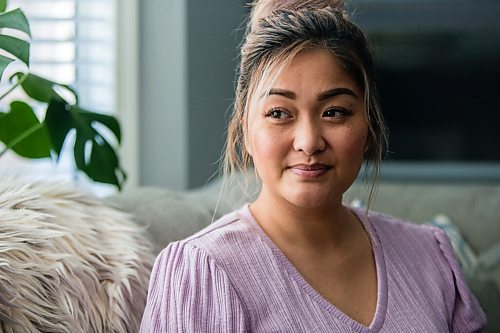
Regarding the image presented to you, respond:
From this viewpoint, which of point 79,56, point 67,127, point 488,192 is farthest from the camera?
point 79,56

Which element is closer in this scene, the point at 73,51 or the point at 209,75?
the point at 73,51

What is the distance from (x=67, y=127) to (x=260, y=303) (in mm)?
685

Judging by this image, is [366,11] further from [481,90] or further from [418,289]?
[418,289]

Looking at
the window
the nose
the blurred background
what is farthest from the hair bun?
the window

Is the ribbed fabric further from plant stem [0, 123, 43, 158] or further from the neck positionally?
plant stem [0, 123, 43, 158]

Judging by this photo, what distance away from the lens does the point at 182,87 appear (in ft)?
10.6

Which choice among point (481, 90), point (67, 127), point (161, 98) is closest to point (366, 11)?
point (481, 90)

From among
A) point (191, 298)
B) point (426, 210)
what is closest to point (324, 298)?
point (191, 298)

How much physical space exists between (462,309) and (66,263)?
0.70 metres

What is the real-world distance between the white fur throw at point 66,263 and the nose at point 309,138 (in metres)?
0.40

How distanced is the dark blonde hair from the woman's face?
0.7 inches

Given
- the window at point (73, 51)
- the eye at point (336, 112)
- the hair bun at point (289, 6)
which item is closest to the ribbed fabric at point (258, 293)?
the eye at point (336, 112)

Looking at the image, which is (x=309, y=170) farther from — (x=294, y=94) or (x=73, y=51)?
(x=73, y=51)

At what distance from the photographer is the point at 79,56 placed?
3.15 metres
